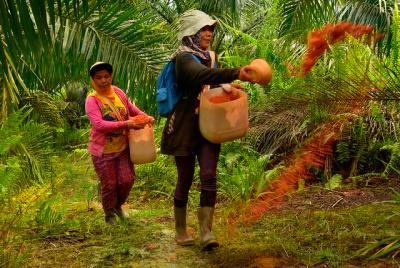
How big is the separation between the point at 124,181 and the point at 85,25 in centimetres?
154

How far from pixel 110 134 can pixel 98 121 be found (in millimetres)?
190

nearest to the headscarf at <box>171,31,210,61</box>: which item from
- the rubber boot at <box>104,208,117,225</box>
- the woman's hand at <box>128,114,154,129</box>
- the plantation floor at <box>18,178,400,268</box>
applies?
the woman's hand at <box>128,114,154,129</box>

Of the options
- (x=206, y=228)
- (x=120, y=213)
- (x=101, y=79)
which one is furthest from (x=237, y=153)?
(x=206, y=228)

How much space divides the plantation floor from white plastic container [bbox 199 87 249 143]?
829 mm

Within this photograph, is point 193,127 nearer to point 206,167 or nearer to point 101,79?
point 206,167

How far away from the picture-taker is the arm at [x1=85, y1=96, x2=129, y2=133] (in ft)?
15.5

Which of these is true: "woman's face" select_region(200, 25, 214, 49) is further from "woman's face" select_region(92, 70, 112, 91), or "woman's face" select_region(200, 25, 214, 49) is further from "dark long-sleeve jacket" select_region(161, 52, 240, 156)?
"woman's face" select_region(92, 70, 112, 91)

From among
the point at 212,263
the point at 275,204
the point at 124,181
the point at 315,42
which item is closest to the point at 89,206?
the point at 124,181

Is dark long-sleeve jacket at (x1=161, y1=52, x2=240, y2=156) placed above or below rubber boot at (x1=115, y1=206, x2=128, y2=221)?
above

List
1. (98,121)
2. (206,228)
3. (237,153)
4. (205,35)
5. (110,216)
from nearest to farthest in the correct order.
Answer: (205,35), (206,228), (98,121), (110,216), (237,153)

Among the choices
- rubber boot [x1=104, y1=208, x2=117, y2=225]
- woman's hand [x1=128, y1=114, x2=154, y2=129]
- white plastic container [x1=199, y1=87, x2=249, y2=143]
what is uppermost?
white plastic container [x1=199, y1=87, x2=249, y2=143]

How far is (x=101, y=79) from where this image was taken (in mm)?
4855

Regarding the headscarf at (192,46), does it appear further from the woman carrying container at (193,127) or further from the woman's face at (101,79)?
the woman's face at (101,79)

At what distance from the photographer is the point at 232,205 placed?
543cm
